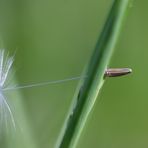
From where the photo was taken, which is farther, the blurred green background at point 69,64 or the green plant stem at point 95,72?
the blurred green background at point 69,64

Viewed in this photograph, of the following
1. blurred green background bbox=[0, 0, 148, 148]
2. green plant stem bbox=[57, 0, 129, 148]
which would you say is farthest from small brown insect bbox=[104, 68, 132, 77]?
blurred green background bbox=[0, 0, 148, 148]

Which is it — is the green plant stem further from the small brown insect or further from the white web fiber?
the white web fiber

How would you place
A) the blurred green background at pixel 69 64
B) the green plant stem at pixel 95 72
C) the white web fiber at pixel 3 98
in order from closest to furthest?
the green plant stem at pixel 95 72, the white web fiber at pixel 3 98, the blurred green background at pixel 69 64

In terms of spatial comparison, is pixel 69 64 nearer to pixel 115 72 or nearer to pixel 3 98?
pixel 3 98

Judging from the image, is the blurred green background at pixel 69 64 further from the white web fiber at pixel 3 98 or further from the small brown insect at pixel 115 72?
the small brown insect at pixel 115 72

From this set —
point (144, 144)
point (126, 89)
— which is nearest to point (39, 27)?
point (126, 89)

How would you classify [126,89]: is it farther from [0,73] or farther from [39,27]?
[0,73]

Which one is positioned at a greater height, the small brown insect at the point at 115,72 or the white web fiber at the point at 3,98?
the small brown insect at the point at 115,72

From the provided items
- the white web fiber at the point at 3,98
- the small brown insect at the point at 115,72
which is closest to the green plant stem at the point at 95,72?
the small brown insect at the point at 115,72
